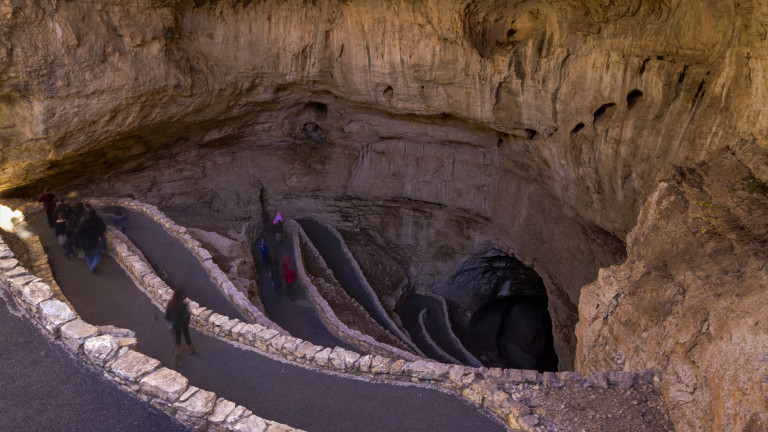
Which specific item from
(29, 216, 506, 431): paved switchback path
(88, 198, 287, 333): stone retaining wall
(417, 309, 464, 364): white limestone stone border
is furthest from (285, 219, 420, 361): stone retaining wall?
(417, 309, 464, 364): white limestone stone border

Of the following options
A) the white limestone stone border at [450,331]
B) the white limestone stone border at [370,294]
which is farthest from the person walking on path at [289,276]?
the white limestone stone border at [450,331]

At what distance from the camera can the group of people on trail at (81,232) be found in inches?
349

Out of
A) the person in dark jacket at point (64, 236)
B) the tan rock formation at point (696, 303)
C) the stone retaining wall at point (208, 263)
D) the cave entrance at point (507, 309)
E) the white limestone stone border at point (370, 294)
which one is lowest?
the cave entrance at point (507, 309)

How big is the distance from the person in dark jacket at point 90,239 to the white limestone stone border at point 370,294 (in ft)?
22.7

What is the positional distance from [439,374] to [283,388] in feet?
7.20

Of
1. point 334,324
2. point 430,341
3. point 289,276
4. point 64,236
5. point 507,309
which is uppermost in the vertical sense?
point 64,236

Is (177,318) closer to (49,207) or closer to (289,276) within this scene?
(289,276)

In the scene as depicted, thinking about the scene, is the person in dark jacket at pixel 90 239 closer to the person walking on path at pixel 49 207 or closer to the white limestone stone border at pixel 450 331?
the person walking on path at pixel 49 207

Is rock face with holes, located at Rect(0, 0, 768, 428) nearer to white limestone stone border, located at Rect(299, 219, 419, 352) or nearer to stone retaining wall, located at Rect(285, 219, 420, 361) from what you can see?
white limestone stone border, located at Rect(299, 219, 419, 352)

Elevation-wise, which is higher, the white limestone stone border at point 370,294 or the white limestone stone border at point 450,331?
the white limestone stone border at point 370,294

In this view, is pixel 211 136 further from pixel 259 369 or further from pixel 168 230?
pixel 259 369

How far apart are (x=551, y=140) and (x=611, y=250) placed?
3059mm

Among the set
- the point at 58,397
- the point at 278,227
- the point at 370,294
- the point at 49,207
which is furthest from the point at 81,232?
the point at 370,294

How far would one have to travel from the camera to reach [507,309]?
17.5m
